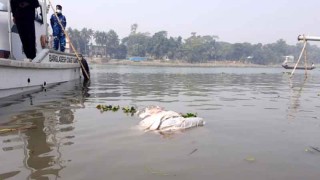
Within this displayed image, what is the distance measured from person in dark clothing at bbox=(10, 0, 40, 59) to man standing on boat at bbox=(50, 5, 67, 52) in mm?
4755

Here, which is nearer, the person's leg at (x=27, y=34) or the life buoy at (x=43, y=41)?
the person's leg at (x=27, y=34)

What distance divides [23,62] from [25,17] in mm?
1358

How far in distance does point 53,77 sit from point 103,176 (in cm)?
1039

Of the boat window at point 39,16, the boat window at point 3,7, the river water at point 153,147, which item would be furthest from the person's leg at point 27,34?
the river water at point 153,147

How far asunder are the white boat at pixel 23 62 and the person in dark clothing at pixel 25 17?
286mm

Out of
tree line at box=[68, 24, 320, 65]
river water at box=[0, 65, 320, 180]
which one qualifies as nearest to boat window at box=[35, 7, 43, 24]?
river water at box=[0, 65, 320, 180]

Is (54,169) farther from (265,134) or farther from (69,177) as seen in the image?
(265,134)

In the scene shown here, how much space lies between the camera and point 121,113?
283 inches

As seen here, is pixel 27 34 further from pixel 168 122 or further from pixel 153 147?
pixel 153 147

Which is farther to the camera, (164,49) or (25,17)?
(164,49)

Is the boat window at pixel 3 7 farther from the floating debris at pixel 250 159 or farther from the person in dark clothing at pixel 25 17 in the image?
the floating debris at pixel 250 159

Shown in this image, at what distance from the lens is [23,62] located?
30.4 ft

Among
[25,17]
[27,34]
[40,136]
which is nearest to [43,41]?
[27,34]

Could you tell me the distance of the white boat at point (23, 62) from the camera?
8.80 m
